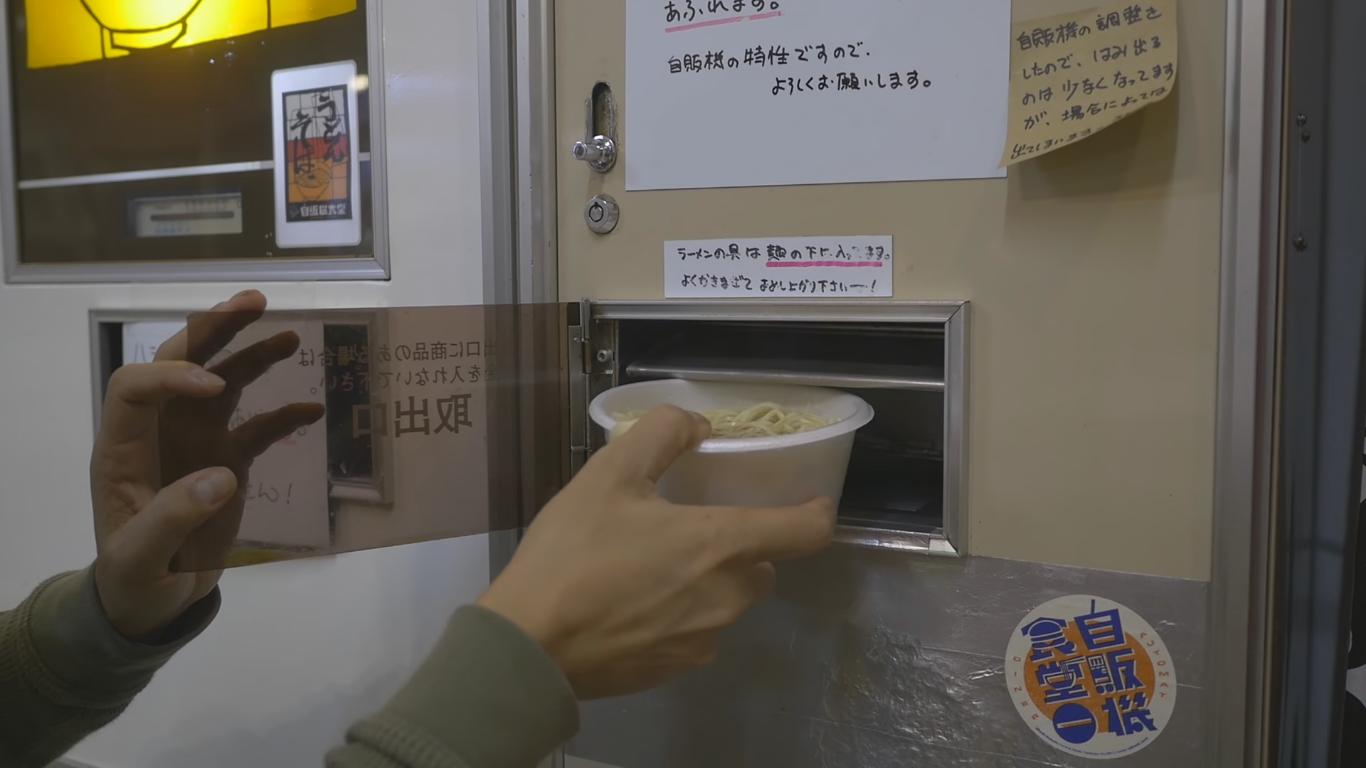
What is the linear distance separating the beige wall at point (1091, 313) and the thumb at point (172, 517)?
1.73 ft

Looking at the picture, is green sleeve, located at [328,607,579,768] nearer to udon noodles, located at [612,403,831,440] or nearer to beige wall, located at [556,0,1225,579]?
udon noodles, located at [612,403,831,440]

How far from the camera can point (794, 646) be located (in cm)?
74

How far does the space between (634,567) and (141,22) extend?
3.24 feet

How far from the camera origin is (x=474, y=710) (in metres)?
0.46

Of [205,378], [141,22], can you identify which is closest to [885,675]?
[205,378]

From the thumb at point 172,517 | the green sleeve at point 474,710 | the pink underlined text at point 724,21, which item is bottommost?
the green sleeve at point 474,710

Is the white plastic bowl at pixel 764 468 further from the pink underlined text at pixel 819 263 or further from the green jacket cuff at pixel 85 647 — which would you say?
the green jacket cuff at pixel 85 647

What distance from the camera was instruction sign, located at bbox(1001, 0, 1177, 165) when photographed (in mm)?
592

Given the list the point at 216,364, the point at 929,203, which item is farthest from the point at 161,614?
the point at 929,203

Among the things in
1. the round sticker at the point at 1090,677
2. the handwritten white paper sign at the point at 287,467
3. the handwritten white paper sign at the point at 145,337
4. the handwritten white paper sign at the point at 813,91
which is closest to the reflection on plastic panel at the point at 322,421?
the handwritten white paper sign at the point at 287,467

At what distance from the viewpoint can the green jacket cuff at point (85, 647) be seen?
29.8 inches

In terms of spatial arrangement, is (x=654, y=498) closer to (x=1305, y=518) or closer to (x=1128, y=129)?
(x=1128, y=129)

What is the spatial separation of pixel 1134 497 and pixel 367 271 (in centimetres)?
76

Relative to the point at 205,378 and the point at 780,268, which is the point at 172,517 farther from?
the point at 780,268
